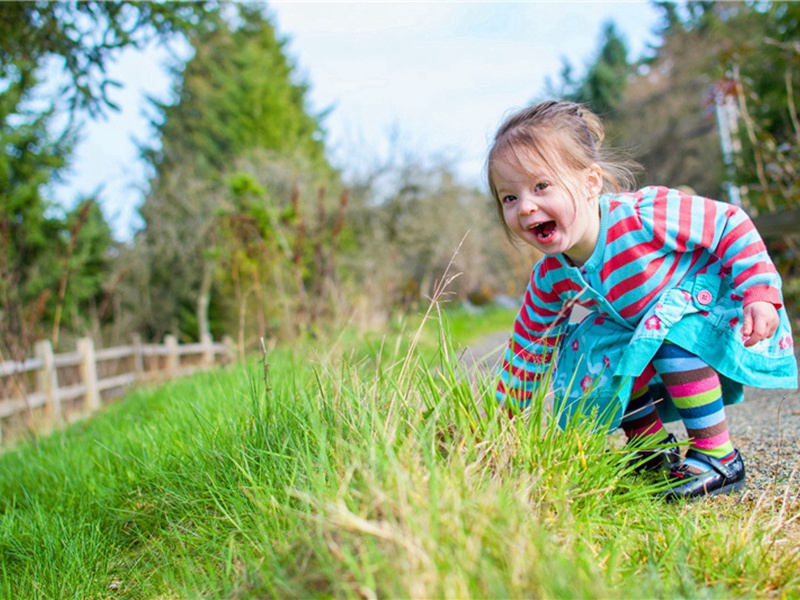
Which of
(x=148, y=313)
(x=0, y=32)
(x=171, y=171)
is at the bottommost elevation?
(x=148, y=313)

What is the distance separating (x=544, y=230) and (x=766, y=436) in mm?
1178

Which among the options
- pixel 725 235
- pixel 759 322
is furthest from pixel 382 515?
pixel 725 235

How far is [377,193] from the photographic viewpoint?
20312 mm

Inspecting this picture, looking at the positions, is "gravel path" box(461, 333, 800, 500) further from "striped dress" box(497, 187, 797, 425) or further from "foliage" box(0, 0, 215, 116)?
"foliage" box(0, 0, 215, 116)

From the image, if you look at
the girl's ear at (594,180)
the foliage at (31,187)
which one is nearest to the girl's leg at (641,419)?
the girl's ear at (594,180)

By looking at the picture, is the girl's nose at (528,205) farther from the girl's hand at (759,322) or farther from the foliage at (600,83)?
the foliage at (600,83)

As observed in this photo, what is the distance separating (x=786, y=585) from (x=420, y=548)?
75 centimetres

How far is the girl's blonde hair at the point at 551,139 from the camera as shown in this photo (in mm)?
2115

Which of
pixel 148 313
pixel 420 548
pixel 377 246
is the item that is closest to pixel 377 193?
pixel 377 246

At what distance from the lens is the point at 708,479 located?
1934 millimetres

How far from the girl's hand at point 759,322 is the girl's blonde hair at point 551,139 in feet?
2.22

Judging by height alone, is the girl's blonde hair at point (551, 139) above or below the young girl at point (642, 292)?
above

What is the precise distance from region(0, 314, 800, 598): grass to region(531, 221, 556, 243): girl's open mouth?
1.55ft

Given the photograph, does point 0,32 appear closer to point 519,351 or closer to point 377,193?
point 519,351
